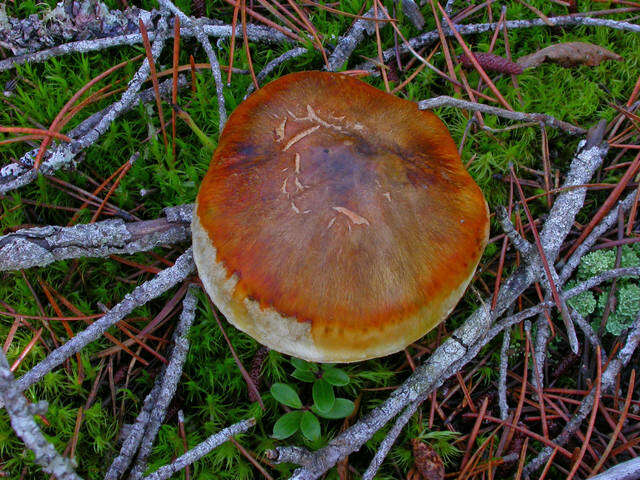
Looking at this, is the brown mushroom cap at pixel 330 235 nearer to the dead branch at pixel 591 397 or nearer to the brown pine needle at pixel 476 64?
the brown pine needle at pixel 476 64

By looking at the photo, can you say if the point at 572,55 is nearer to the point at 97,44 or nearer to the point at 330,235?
the point at 330,235

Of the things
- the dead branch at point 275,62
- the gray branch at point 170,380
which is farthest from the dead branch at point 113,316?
the dead branch at point 275,62

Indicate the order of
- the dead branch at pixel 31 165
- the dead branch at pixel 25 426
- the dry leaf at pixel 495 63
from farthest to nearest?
the dry leaf at pixel 495 63 → the dead branch at pixel 31 165 → the dead branch at pixel 25 426

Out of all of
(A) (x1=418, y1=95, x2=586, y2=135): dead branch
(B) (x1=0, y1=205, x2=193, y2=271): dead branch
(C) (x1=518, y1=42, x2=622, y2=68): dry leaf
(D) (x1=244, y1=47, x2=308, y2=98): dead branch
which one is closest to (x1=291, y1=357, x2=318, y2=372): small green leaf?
(B) (x1=0, y1=205, x2=193, y2=271): dead branch

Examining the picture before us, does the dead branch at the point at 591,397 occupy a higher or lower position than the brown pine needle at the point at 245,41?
lower

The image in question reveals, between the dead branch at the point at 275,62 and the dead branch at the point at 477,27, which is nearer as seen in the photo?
the dead branch at the point at 275,62

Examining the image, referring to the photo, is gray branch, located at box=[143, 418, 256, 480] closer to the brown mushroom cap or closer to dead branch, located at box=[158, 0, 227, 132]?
the brown mushroom cap
